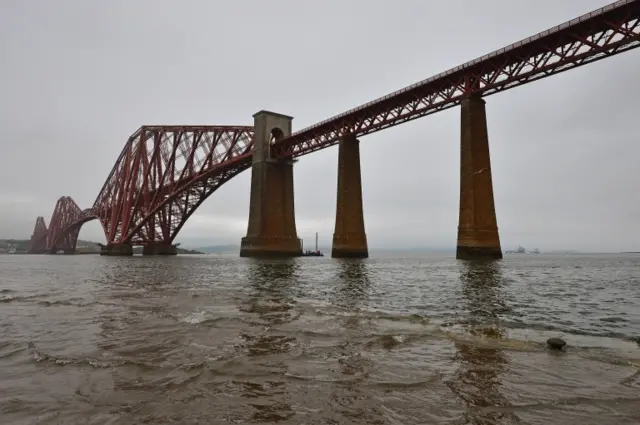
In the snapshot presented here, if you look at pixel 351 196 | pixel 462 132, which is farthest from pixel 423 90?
pixel 351 196

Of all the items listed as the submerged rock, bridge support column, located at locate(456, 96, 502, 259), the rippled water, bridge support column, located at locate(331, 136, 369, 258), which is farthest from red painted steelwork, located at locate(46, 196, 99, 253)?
the submerged rock

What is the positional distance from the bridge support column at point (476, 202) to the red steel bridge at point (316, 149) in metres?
0.08

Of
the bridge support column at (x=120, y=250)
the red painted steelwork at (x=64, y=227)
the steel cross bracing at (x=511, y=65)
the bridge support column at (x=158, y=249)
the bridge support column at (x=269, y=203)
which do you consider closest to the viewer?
the steel cross bracing at (x=511, y=65)

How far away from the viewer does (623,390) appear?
11.5 ft

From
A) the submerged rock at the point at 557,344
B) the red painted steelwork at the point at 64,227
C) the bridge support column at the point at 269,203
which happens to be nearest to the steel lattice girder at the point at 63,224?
the red painted steelwork at the point at 64,227

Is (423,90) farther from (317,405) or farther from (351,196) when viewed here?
(317,405)

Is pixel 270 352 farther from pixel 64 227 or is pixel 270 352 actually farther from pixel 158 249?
A: pixel 64 227

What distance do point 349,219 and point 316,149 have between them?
1268 centimetres

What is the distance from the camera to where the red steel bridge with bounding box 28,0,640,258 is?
27.9 metres

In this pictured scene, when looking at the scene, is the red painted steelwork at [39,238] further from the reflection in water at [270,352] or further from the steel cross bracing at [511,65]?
the reflection in water at [270,352]

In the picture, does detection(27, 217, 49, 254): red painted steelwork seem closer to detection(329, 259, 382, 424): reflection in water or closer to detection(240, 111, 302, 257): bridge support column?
detection(240, 111, 302, 257): bridge support column

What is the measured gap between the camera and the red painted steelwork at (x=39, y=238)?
136 metres

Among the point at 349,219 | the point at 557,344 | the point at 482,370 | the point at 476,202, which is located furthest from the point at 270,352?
the point at 349,219

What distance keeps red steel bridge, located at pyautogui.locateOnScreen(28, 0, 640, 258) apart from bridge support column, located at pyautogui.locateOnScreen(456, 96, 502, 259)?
0.08 meters
